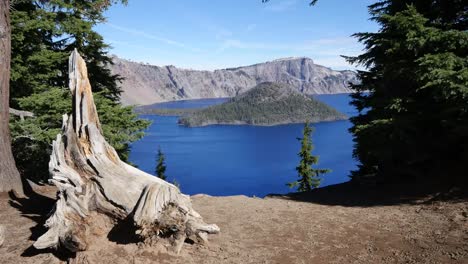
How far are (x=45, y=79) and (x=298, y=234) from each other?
9.61m

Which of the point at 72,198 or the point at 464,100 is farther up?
the point at 464,100

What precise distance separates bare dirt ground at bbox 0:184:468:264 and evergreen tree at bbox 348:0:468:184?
4.71 feet

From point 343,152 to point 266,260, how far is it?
8974cm

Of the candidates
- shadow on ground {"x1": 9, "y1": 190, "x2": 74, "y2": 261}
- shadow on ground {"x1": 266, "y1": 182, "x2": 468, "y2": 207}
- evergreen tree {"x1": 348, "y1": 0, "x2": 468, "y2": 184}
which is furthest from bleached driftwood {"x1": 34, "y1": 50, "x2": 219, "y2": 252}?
evergreen tree {"x1": 348, "y1": 0, "x2": 468, "y2": 184}

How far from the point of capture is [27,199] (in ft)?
29.2

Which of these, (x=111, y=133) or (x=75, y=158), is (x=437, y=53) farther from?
(x=111, y=133)

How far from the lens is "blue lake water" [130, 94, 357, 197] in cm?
6875

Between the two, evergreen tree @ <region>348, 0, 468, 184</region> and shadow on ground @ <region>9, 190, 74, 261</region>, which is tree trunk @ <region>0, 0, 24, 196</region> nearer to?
shadow on ground @ <region>9, 190, 74, 261</region>

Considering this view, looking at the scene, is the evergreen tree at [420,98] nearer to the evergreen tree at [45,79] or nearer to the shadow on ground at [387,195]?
the shadow on ground at [387,195]

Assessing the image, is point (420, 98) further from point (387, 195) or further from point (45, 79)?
point (45, 79)

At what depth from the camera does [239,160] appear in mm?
90938

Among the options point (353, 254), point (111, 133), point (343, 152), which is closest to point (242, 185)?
point (343, 152)

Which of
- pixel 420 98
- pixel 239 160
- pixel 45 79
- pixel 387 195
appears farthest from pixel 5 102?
pixel 239 160

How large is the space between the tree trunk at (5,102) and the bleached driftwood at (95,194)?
2.78 metres
